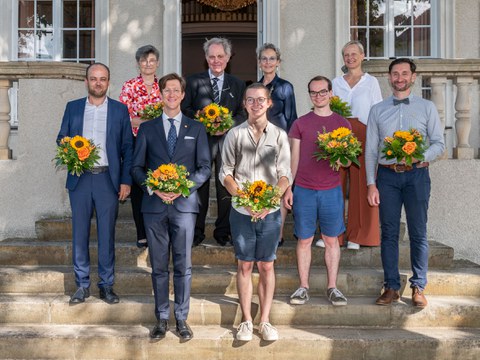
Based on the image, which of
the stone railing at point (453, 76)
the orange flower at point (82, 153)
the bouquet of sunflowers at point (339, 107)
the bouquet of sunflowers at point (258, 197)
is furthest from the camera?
the stone railing at point (453, 76)

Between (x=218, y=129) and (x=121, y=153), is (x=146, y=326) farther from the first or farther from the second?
(x=218, y=129)

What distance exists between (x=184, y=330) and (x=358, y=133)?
251 centimetres

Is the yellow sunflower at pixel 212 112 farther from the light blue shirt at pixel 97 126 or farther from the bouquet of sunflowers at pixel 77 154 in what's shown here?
the bouquet of sunflowers at pixel 77 154

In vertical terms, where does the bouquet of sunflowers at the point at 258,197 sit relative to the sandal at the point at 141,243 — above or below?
above

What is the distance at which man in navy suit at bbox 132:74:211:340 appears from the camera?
14.6ft

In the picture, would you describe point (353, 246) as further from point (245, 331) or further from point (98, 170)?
point (98, 170)

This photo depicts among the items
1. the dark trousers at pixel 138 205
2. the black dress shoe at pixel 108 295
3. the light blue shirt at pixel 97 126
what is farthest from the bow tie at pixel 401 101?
the black dress shoe at pixel 108 295

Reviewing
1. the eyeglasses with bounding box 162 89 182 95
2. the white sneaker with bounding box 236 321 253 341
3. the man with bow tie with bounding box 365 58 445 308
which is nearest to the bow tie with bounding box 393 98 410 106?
the man with bow tie with bounding box 365 58 445 308

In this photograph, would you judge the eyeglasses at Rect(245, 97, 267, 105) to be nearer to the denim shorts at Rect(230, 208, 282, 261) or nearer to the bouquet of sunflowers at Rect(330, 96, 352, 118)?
the denim shorts at Rect(230, 208, 282, 261)

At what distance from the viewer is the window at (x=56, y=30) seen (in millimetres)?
8797

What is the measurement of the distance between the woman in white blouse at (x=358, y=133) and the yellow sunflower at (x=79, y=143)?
2.47 metres

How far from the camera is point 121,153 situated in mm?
5059

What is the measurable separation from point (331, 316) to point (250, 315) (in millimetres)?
732

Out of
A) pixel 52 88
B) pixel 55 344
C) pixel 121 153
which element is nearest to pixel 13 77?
pixel 52 88
